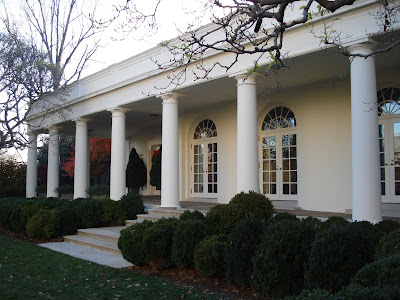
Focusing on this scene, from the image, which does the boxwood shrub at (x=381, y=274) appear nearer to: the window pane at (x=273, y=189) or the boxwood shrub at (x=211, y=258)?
the boxwood shrub at (x=211, y=258)

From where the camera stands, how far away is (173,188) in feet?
37.5

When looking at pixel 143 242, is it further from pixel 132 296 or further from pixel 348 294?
pixel 348 294

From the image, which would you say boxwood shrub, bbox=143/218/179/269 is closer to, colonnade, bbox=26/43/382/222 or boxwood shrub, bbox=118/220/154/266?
boxwood shrub, bbox=118/220/154/266

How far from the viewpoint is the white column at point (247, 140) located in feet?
30.4

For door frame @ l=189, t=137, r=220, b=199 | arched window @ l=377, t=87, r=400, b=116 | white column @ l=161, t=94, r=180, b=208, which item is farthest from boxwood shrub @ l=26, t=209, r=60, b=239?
arched window @ l=377, t=87, r=400, b=116

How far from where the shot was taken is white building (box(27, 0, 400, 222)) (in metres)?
7.38

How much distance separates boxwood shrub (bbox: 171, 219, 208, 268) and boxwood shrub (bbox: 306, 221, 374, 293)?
251cm

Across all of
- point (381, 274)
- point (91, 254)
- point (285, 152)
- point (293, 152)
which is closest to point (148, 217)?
point (91, 254)

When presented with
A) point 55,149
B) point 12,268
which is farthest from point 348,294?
point 55,149

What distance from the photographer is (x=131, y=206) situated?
12.1 meters

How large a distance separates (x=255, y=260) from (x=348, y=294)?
2.24 meters

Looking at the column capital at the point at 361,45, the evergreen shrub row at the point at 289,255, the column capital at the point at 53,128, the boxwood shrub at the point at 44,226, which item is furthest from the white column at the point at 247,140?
the column capital at the point at 53,128

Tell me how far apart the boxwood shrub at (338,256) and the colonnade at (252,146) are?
8.68 ft

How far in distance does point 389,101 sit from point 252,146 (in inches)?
144
